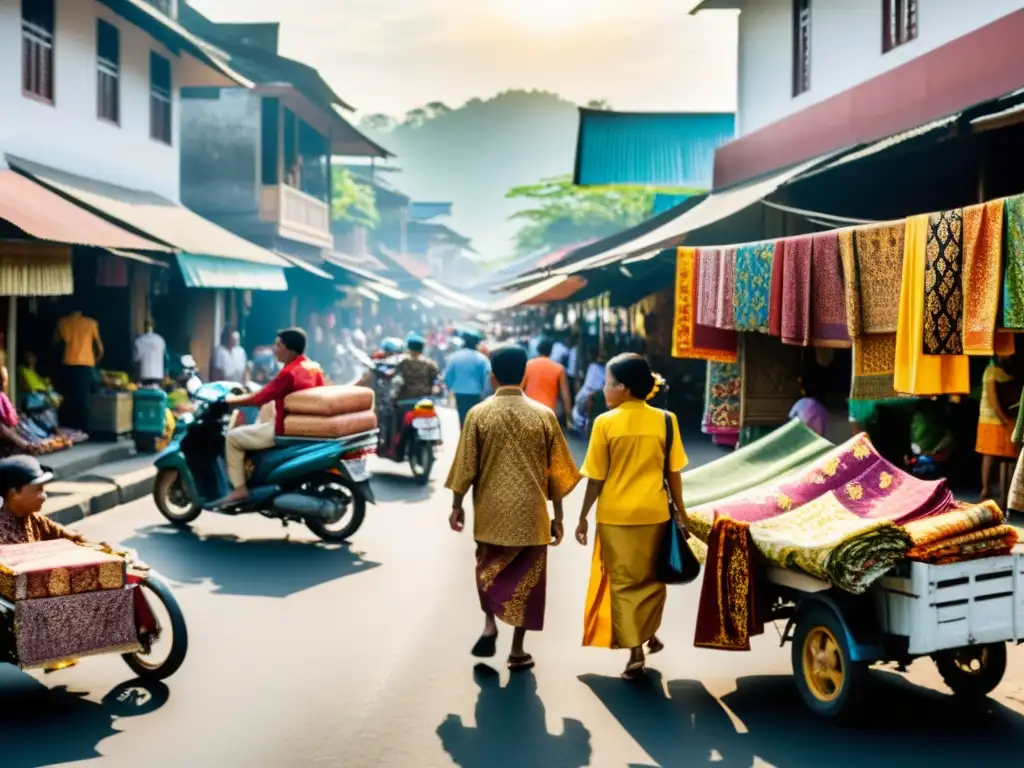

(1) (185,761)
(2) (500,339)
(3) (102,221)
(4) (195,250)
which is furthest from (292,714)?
(2) (500,339)

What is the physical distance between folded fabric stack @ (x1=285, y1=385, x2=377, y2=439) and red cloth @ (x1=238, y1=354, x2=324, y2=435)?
0.05 meters

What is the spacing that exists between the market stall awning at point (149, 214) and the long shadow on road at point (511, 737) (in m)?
10.6

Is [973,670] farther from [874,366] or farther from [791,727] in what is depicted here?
[874,366]

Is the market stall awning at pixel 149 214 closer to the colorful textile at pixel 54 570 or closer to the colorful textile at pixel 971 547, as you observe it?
the colorful textile at pixel 54 570

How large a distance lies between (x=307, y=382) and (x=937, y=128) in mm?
5040

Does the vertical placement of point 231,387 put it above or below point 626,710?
above

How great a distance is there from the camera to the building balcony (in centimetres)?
2959

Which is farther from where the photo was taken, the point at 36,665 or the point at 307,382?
the point at 307,382

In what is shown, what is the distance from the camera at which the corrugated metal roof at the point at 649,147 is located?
2641cm

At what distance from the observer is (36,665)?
5.48m

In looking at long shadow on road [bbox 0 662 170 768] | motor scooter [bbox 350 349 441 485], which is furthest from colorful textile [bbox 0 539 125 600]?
motor scooter [bbox 350 349 441 485]

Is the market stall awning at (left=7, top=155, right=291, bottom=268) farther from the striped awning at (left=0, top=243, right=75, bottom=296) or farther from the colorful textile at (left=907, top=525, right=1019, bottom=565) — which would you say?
the colorful textile at (left=907, top=525, right=1019, bottom=565)

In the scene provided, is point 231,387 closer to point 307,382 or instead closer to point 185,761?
point 307,382

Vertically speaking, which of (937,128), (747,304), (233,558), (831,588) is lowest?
(233,558)
